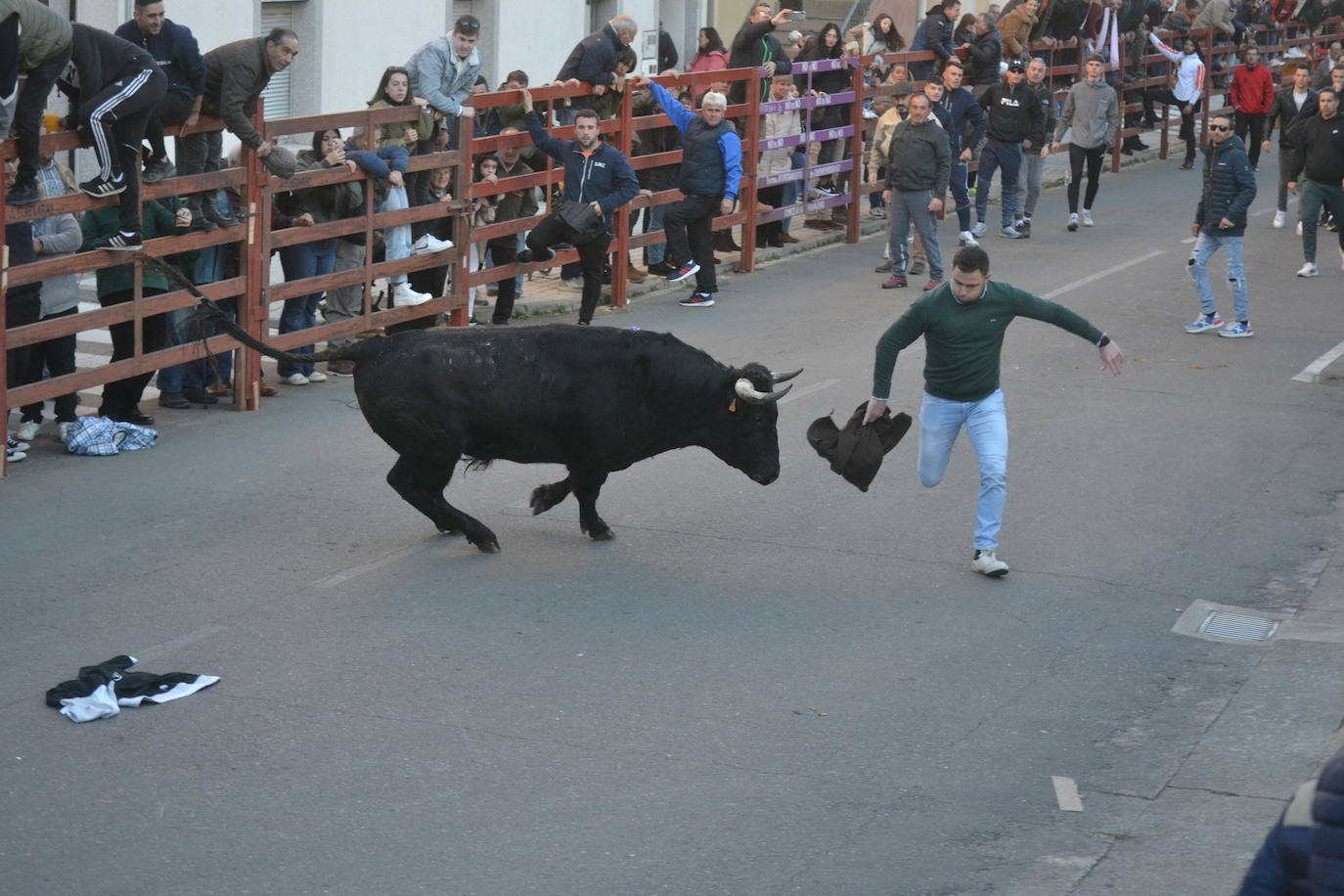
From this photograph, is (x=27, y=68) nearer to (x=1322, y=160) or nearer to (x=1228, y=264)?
(x=1228, y=264)

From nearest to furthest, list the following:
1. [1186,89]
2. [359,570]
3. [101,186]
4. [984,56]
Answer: [359,570]
[101,186]
[984,56]
[1186,89]

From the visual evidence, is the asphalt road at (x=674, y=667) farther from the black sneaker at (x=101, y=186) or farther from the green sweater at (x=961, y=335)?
the black sneaker at (x=101, y=186)

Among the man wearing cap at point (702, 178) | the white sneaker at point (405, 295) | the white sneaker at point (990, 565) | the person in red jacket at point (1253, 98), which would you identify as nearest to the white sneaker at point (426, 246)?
the white sneaker at point (405, 295)

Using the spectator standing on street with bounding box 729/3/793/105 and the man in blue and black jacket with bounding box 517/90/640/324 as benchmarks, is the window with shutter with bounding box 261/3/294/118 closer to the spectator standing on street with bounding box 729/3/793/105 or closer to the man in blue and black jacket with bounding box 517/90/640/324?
the spectator standing on street with bounding box 729/3/793/105

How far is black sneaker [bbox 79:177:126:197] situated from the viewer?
11.2 metres

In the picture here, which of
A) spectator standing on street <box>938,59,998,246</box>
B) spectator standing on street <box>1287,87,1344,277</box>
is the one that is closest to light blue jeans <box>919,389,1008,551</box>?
spectator standing on street <box>1287,87,1344,277</box>

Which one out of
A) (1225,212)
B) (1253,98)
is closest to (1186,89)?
Answer: (1253,98)

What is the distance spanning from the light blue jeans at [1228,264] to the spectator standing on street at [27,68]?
932 cm

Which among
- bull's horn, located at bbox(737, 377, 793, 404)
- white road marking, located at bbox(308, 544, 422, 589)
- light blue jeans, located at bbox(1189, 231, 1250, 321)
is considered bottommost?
white road marking, located at bbox(308, 544, 422, 589)

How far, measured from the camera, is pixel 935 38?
74.0ft

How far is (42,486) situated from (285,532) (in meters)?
1.79

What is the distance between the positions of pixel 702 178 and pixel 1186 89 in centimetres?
1381

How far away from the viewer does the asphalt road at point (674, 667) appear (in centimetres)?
615

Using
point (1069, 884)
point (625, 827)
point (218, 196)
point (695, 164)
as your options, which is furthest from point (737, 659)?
point (695, 164)
